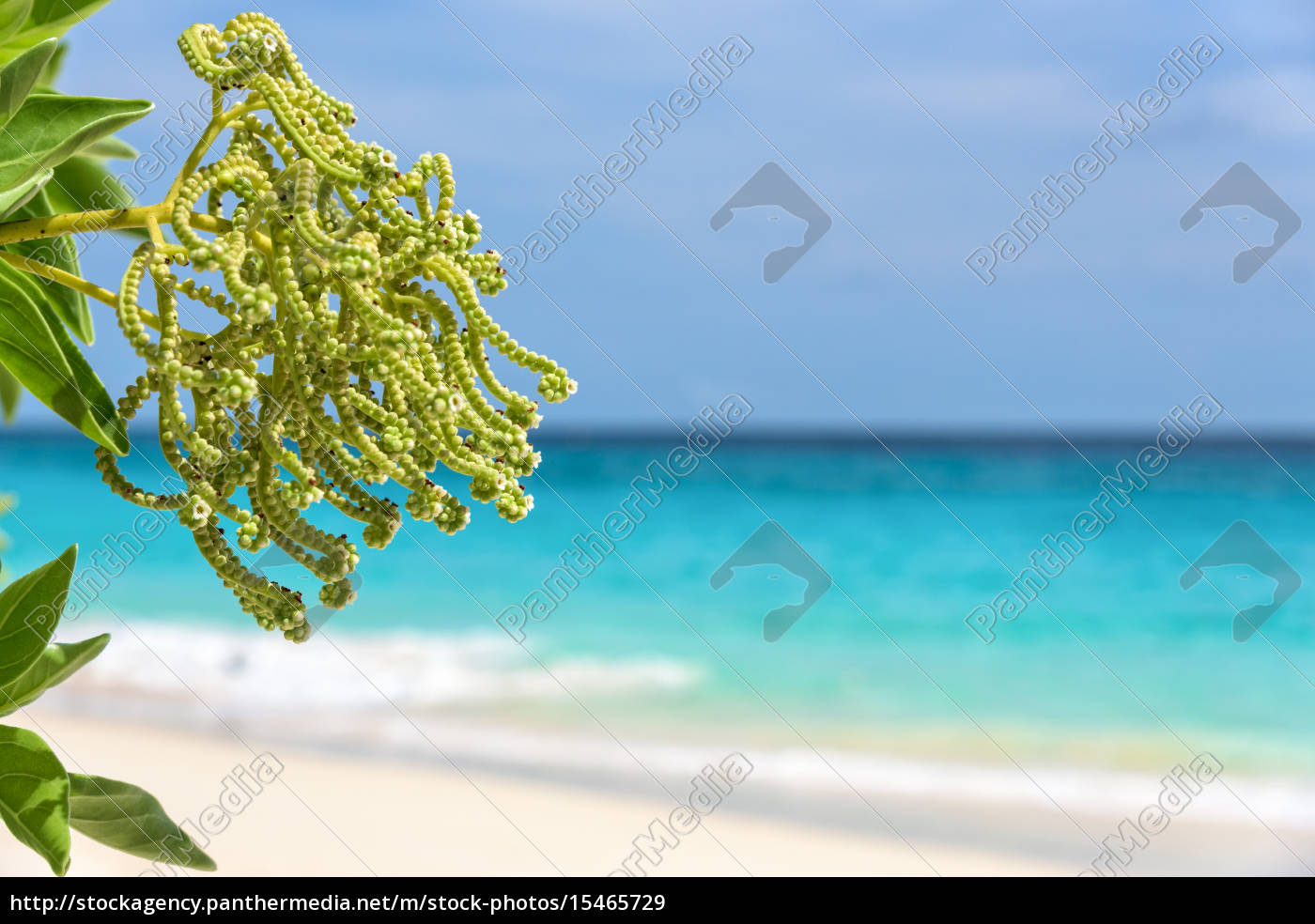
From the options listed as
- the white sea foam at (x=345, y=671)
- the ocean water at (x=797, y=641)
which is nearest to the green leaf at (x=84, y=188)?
the ocean water at (x=797, y=641)

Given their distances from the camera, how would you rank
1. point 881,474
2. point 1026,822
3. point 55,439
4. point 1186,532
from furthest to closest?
point 55,439, point 881,474, point 1186,532, point 1026,822

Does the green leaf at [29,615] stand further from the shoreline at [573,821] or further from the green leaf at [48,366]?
the shoreline at [573,821]

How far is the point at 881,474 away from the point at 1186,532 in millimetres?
4387

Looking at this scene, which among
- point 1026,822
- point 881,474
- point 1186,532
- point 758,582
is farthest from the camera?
point 881,474

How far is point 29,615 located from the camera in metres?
0.77

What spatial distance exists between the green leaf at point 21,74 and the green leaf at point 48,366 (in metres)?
0.09

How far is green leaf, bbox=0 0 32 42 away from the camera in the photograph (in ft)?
2.32

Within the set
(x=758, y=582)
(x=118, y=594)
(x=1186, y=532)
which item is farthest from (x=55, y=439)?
(x=1186, y=532)

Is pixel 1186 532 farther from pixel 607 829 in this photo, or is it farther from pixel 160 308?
pixel 160 308

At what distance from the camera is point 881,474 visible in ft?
49.9

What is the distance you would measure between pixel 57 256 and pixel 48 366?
18 centimetres

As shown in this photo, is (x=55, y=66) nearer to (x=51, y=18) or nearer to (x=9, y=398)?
(x=51, y=18)

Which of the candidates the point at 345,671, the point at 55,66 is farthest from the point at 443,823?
the point at 55,66

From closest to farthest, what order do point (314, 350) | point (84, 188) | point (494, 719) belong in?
1. point (314, 350)
2. point (84, 188)
3. point (494, 719)
